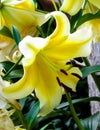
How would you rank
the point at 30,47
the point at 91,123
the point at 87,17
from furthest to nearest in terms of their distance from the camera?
the point at 91,123 → the point at 87,17 → the point at 30,47

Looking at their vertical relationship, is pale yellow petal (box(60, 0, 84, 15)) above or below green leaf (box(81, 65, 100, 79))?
above

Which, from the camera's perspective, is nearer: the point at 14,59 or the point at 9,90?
the point at 9,90

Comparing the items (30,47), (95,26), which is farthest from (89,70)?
(30,47)

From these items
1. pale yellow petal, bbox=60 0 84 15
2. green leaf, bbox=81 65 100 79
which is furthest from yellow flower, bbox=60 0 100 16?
green leaf, bbox=81 65 100 79

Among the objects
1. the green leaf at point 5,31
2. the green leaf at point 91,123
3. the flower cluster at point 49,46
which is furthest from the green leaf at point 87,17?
the green leaf at point 91,123

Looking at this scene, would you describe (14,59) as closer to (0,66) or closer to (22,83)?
(0,66)

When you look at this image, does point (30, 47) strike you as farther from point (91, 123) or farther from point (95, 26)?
point (91, 123)

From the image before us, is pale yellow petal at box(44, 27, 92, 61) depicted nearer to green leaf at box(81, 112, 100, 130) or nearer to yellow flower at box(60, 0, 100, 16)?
yellow flower at box(60, 0, 100, 16)

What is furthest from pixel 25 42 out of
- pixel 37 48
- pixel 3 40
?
pixel 3 40
